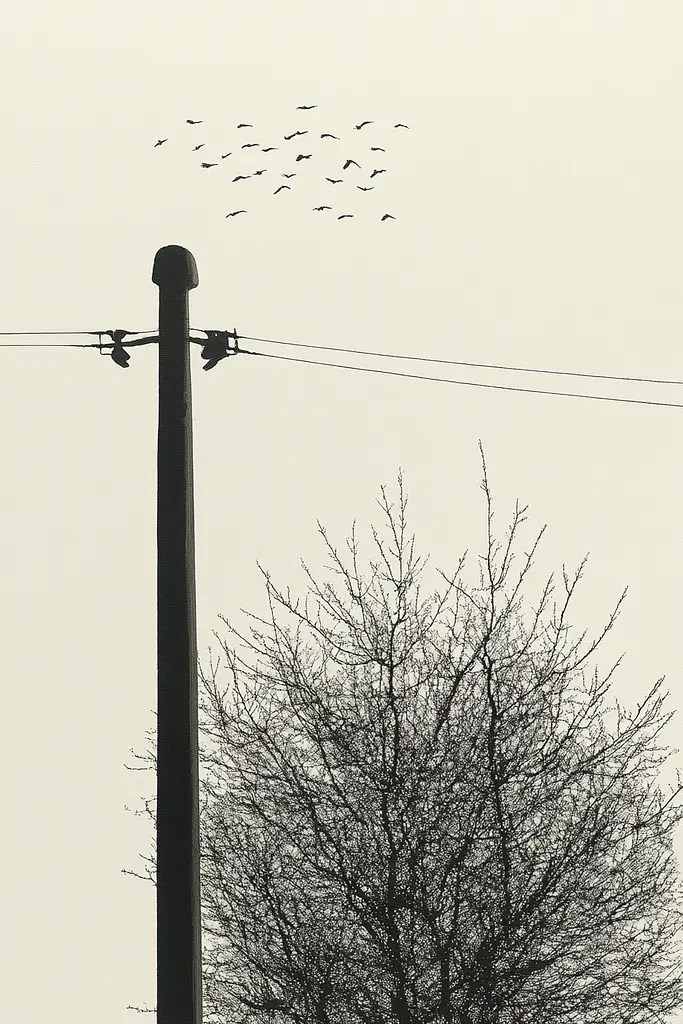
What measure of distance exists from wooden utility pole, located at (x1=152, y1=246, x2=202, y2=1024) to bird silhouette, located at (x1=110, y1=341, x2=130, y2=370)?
1.61 feet

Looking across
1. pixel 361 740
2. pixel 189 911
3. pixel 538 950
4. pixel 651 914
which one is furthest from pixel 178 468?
pixel 651 914

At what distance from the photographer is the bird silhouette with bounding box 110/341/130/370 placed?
7.84 meters

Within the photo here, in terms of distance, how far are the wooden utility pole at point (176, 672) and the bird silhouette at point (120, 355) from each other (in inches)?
19.3

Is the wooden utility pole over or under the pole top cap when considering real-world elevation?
under

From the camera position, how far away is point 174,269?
7434 mm

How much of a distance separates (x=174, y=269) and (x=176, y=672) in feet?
6.68

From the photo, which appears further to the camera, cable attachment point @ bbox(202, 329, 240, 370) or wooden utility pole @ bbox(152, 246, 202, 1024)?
cable attachment point @ bbox(202, 329, 240, 370)

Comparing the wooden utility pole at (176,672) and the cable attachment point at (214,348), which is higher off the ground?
the cable attachment point at (214,348)

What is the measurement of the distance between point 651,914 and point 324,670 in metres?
2.61

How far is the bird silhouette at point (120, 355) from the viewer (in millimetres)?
7840

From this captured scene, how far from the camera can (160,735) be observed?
6.80 m

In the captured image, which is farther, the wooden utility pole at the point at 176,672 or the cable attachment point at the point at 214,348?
the cable attachment point at the point at 214,348

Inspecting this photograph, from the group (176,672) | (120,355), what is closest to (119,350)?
(120,355)

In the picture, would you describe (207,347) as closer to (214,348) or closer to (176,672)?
(214,348)
